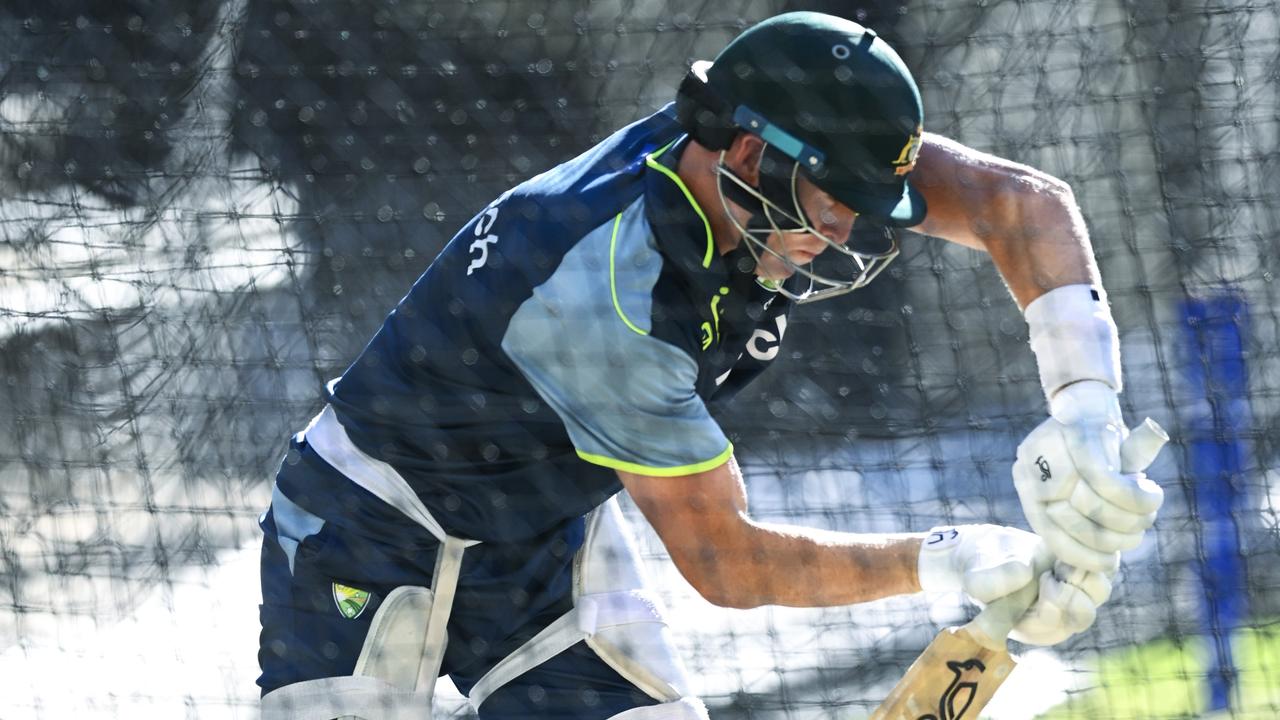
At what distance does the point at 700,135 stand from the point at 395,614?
2.44 ft

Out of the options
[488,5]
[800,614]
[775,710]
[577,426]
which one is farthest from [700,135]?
[488,5]

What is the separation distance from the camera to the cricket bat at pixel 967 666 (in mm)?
1735

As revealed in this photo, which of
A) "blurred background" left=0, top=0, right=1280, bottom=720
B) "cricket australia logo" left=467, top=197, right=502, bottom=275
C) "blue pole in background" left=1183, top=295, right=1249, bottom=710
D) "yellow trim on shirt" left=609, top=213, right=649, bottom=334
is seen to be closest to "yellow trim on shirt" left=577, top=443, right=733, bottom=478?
"yellow trim on shirt" left=609, top=213, right=649, bottom=334

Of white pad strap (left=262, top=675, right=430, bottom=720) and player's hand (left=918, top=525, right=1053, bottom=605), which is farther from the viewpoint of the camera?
white pad strap (left=262, top=675, right=430, bottom=720)

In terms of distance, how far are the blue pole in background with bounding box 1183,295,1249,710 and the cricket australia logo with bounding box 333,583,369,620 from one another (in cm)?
223

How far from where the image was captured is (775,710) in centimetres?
336

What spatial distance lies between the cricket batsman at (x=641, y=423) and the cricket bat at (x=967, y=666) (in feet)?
0.07

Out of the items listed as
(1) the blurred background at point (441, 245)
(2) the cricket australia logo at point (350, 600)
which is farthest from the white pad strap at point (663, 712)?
(1) the blurred background at point (441, 245)

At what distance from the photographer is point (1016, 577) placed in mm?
1719

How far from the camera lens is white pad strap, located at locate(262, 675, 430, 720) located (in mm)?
2010

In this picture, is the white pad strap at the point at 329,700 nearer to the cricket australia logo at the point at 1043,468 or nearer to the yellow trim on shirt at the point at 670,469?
the yellow trim on shirt at the point at 670,469

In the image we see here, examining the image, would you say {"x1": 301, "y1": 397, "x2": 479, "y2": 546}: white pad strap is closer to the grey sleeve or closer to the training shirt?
the training shirt

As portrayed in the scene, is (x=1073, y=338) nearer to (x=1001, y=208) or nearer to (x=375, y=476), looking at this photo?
(x=1001, y=208)

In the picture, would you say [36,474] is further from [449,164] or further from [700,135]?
[700,135]
